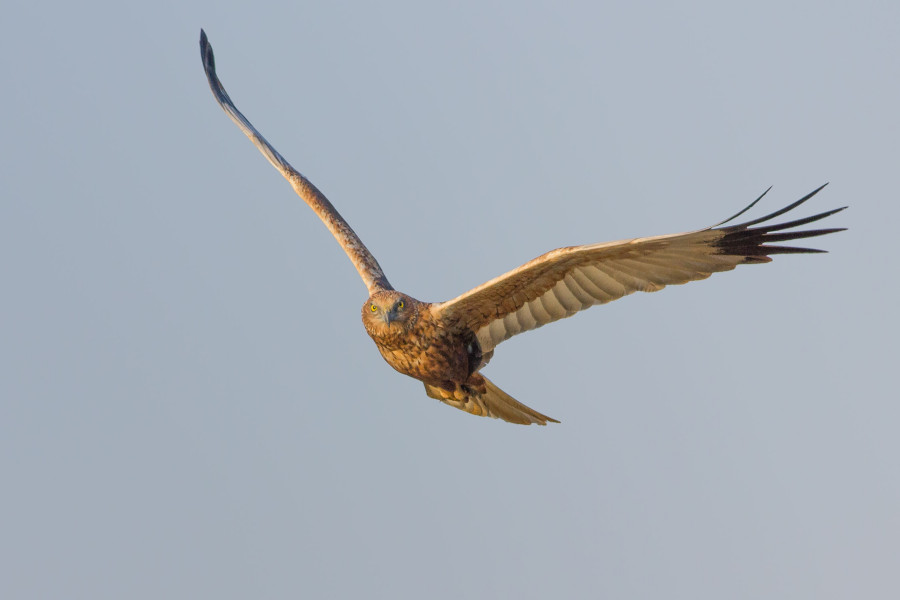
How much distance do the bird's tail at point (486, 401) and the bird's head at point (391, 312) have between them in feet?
3.47

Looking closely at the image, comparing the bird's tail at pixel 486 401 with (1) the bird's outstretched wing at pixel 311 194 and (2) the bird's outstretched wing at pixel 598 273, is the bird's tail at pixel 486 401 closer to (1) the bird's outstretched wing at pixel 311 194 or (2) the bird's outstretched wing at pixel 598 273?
(2) the bird's outstretched wing at pixel 598 273

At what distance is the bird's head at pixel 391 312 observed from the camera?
8.57 meters

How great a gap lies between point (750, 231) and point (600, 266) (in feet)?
3.98

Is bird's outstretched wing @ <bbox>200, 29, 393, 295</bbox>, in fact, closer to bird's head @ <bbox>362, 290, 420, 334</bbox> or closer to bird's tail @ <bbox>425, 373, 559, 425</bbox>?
bird's head @ <bbox>362, 290, 420, 334</bbox>

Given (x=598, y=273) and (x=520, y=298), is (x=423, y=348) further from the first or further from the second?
(x=598, y=273)

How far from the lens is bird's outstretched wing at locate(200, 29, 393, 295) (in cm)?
966

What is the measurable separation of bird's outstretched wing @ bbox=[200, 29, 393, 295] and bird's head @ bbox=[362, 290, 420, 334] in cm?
52

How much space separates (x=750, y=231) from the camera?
7906mm

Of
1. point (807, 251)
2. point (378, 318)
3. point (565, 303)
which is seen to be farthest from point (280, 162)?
point (807, 251)

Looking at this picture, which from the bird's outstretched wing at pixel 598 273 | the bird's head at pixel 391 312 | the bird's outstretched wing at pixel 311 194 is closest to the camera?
the bird's outstretched wing at pixel 598 273

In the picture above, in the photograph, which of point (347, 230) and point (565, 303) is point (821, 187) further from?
point (347, 230)

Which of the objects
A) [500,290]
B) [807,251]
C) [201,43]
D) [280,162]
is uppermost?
[201,43]

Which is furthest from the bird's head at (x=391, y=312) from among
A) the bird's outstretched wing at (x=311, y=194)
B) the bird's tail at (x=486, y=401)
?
the bird's tail at (x=486, y=401)

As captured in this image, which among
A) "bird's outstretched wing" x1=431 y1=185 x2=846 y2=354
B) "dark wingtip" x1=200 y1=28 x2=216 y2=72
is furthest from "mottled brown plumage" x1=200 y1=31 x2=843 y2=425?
"dark wingtip" x1=200 y1=28 x2=216 y2=72
